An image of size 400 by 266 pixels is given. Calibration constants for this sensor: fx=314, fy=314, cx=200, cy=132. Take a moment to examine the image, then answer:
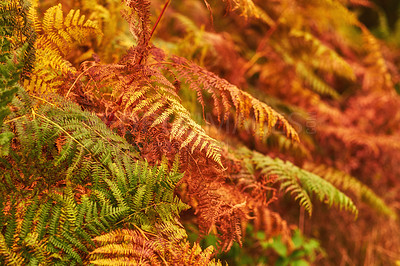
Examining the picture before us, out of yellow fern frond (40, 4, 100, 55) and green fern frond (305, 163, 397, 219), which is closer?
yellow fern frond (40, 4, 100, 55)

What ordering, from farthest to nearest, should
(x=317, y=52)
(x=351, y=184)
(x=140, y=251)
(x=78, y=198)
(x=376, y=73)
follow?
(x=376, y=73) → (x=317, y=52) → (x=351, y=184) → (x=78, y=198) → (x=140, y=251)

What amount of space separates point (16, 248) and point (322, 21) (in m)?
3.60

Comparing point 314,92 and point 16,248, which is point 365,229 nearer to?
point 314,92

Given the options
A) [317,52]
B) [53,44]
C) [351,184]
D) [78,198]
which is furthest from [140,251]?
[317,52]

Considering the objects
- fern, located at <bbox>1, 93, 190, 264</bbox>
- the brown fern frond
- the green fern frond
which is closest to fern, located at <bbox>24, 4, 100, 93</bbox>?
fern, located at <bbox>1, 93, 190, 264</bbox>

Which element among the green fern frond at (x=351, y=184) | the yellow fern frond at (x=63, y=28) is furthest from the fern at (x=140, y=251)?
the green fern frond at (x=351, y=184)

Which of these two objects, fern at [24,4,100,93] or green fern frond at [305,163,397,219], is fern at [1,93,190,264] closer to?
fern at [24,4,100,93]

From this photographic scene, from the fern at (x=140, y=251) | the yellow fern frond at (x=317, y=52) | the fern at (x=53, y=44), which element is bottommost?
the fern at (x=140, y=251)

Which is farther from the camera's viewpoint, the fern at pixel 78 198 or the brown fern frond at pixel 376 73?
the brown fern frond at pixel 376 73

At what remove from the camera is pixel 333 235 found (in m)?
3.05

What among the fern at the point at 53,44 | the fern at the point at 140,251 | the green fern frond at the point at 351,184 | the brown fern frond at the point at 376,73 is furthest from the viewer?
the brown fern frond at the point at 376,73

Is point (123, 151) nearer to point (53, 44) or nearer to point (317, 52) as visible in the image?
point (53, 44)

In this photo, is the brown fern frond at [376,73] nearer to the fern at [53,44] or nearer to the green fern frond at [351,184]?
the green fern frond at [351,184]

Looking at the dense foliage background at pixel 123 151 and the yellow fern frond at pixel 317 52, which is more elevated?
the yellow fern frond at pixel 317 52
